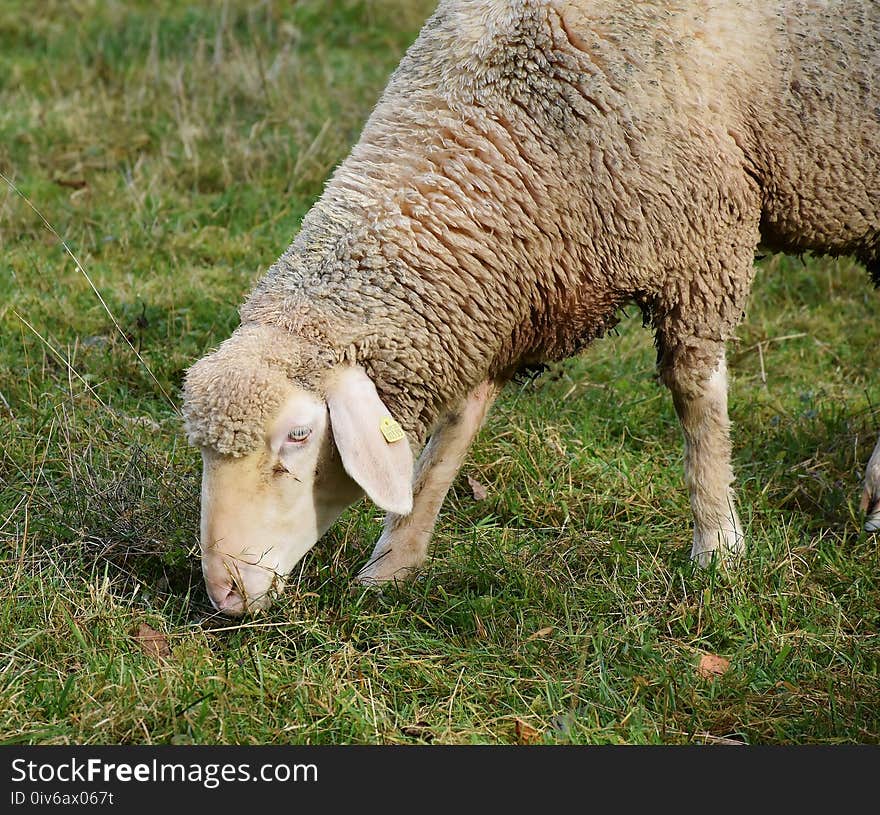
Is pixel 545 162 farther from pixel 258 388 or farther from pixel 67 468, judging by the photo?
A: pixel 67 468

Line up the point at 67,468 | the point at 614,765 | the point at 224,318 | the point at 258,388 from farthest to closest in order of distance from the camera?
the point at 224,318 → the point at 67,468 → the point at 258,388 → the point at 614,765

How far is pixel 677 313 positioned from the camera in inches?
145

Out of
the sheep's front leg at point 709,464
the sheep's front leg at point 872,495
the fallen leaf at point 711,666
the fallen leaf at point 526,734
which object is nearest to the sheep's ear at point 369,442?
the fallen leaf at point 526,734

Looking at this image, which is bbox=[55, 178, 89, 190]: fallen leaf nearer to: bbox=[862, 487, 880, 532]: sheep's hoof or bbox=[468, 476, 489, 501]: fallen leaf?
bbox=[468, 476, 489, 501]: fallen leaf

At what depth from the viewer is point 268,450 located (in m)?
3.21

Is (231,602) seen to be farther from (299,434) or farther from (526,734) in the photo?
(526,734)

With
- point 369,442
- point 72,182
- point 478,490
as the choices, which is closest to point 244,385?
point 369,442

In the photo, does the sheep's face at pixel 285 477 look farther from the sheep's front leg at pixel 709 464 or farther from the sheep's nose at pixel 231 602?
the sheep's front leg at pixel 709 464

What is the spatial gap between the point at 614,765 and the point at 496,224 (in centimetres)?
144

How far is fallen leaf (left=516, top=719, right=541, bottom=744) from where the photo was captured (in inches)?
Answer: 120

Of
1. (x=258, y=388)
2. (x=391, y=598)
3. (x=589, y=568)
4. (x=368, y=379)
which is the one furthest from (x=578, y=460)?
(x=258, y=388)

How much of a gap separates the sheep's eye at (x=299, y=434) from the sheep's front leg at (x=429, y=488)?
0.73 m

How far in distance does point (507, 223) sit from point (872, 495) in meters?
1.72

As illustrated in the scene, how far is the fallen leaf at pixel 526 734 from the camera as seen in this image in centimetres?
304
